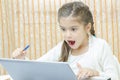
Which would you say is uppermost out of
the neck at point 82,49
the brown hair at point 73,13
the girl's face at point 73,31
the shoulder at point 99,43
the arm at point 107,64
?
the brown hair at point 73,13

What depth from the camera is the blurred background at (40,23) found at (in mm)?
2395

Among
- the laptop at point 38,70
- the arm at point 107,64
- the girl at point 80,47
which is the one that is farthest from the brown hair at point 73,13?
the laptop at point 38,70

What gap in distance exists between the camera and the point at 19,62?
0.81 metres

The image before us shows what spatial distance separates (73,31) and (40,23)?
4.54ft

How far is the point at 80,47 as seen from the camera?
1245mm

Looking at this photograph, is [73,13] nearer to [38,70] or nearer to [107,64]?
[107,64]

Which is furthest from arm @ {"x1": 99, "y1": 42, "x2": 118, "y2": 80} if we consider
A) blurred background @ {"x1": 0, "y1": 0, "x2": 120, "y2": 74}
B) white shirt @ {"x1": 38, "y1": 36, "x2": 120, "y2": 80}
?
blurred background @ {"x1": 0, "y1": 0, "x2": 120, "y2": 74}

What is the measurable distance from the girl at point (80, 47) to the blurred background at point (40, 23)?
1.13 metres

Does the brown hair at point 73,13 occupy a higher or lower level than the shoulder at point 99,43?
higher

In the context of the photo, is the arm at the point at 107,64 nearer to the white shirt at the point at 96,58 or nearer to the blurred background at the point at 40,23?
the white shirt at the point at 96,58

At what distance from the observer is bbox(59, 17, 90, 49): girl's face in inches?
42.7

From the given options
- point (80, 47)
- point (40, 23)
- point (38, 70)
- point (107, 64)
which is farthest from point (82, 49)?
point (40, 23)

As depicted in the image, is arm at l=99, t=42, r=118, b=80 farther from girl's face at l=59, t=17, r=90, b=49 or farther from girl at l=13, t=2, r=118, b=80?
girl's face at l=59, t=17, r=90, b=49

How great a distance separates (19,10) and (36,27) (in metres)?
0.21
